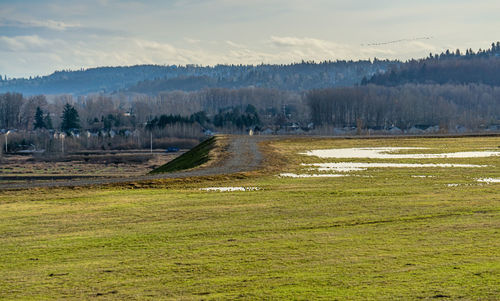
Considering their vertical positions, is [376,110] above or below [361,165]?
above

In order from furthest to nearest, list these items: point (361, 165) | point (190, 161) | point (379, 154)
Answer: point (379, 154), point (190, 161), point (361, 165)

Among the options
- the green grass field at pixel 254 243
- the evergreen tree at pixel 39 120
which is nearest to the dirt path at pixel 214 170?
the green grass field at pixel 254 243

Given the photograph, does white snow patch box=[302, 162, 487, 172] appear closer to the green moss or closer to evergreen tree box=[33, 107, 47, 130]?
the green moss

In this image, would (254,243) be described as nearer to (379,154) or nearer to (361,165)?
(361,165)

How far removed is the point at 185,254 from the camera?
15.2 m

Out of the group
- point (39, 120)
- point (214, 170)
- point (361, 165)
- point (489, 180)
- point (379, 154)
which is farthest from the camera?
point (39, 120)

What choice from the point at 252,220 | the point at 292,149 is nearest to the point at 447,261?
the point at 252,220

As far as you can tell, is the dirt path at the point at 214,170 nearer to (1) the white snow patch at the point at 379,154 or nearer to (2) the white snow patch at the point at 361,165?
(2) the white snow patch at the point at 361,165

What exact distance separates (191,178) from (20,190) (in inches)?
306

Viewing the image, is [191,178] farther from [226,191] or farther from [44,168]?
[44,168]

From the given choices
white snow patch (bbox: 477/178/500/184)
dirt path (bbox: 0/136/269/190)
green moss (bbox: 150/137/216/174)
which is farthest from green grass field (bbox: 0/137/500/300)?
green moss (bbox: 150/137/216/174)

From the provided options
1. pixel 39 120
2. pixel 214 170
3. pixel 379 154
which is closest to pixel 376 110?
pixel 39 120

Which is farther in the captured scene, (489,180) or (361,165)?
(361,165)

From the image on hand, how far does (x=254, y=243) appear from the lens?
1638 cm
